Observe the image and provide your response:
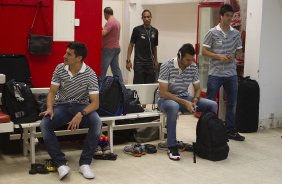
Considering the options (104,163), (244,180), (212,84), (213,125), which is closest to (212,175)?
(244,180)

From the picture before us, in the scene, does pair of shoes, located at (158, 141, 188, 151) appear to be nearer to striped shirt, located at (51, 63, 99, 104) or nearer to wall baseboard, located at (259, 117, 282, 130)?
striped shirt, located at (51, 63, 99, 104)

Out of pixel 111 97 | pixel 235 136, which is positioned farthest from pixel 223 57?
pixel 111 97

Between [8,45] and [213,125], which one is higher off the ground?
[8,45]

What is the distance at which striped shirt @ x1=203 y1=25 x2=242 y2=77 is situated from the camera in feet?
16.8

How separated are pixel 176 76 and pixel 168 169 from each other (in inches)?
38.5

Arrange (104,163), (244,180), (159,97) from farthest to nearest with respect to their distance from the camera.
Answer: (159,97)
(104,163)
(244,180)

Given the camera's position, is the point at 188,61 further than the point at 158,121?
No

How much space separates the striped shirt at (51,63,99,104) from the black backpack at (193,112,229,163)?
1.13 metres

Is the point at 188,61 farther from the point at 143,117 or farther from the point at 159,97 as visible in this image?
the point at 143,117

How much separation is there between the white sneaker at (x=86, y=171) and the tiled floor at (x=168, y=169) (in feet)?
0.13

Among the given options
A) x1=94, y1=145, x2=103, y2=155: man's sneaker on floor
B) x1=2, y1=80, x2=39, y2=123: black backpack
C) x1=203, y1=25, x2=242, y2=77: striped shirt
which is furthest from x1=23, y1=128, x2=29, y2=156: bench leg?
x1=203, y1=25, x2=242, y2=77: striped shirt

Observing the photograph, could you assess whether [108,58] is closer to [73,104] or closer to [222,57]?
[222,57]

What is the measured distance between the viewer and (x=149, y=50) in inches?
254

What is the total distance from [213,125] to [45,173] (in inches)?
65.6
